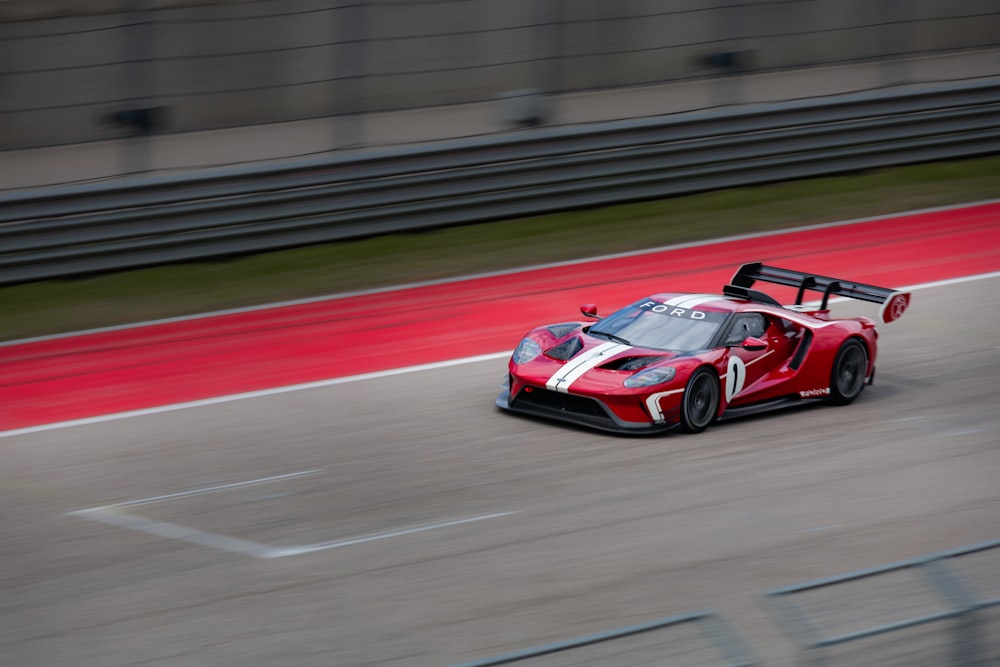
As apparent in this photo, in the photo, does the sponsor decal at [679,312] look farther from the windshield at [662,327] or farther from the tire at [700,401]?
the tire at [700,401]

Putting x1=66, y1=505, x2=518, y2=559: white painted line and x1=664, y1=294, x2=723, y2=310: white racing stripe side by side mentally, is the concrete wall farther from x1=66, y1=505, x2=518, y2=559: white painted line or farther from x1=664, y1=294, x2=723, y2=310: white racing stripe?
x1=66, y1=505, x2=518, y2=559: white painted line

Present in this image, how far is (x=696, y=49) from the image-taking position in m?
17.4

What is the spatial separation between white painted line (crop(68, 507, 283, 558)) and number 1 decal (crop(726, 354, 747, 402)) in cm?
411

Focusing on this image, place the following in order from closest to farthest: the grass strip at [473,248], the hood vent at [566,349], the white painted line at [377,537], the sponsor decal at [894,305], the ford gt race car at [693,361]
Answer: the white painted line at [377,537]
the ford gt race car at [693,361]
the hood vent at [566,349]
the sponsor decal at [894,305]
the grass strip at [473,248]

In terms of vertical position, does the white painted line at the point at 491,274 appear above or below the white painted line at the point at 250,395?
above

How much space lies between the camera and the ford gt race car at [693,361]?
9.76 m

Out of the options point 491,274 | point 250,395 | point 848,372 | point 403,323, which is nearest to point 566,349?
point 848,372

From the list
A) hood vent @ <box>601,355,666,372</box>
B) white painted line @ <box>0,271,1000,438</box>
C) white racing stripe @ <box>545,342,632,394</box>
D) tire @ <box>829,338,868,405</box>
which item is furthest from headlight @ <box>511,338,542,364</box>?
tire @ <box>829,338,868,405</box>

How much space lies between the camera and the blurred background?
14.5 meters

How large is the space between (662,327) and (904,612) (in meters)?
6.18

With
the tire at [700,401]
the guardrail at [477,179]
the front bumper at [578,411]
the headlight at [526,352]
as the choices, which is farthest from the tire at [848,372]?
the guardrail at [477,179]

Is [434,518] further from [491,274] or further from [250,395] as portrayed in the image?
[491,274]

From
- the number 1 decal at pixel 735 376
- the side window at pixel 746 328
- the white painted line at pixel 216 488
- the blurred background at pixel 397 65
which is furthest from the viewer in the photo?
the blurred background at pixel 397 65

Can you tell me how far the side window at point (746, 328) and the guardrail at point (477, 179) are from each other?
700cm
